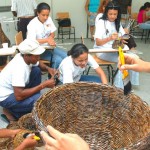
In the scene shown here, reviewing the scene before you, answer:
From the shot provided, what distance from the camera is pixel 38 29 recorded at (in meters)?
3.10

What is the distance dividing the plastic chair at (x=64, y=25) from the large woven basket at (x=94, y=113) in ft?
13.1

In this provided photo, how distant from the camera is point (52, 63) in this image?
2957 millimetres

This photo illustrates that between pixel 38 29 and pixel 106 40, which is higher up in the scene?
pixel 38 29

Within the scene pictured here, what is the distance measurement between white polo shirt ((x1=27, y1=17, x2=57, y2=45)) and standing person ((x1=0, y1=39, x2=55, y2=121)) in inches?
34.2

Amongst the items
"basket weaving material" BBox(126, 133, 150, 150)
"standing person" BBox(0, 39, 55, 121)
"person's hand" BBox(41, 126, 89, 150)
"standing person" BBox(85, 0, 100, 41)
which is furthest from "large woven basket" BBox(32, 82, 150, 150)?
"standing person" BBox(85, 0, 100, 41)

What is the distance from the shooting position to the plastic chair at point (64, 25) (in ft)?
18.5

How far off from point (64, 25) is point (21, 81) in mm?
3770

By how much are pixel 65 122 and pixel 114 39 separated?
53.6 inches

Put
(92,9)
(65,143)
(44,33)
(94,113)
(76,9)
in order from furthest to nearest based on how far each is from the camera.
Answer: (76,9), (92,9), (44,33), (94,113), (65,143)

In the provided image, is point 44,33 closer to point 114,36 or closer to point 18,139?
point 114,36

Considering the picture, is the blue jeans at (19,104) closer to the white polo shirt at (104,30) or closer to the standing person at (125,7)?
the white polo shirt at (104,30)

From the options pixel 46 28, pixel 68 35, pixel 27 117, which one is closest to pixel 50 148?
pixel 27 117

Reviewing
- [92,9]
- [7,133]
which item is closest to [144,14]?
[92,9]

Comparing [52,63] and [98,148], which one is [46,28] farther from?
[98,148]
